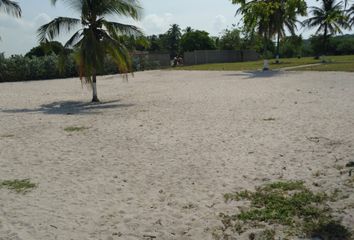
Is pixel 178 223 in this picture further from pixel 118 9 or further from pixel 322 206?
pixel 118 9

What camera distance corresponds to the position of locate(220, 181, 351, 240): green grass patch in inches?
176

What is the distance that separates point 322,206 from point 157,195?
2156 mm

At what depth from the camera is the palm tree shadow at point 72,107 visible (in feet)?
47.5

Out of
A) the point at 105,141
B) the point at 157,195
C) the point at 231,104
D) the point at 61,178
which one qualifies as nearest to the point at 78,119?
the point at 105,141

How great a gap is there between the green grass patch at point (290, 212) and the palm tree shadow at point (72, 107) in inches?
367

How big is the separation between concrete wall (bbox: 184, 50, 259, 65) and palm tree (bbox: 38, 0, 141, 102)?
3704cm

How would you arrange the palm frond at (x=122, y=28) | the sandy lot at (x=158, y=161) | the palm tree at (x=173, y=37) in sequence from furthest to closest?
the palm tree at (x=173, y=37), the palm frond at (x=122, y=28), the sandy lot at (x=158, y=161)

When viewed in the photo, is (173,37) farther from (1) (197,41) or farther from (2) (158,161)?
(2) (158,161)

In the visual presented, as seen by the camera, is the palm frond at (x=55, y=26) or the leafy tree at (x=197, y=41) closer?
the palm frond at (x=55, y=26)

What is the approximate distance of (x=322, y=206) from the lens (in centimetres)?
513

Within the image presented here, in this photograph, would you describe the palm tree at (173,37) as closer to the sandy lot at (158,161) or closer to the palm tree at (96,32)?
the palm tree at (96,32)

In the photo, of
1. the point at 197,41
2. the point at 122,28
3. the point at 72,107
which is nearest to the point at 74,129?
the point at 72,107

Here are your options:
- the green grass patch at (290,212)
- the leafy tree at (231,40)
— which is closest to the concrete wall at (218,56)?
the leafy tree at (231,40)

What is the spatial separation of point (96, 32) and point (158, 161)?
10538 millimetres
